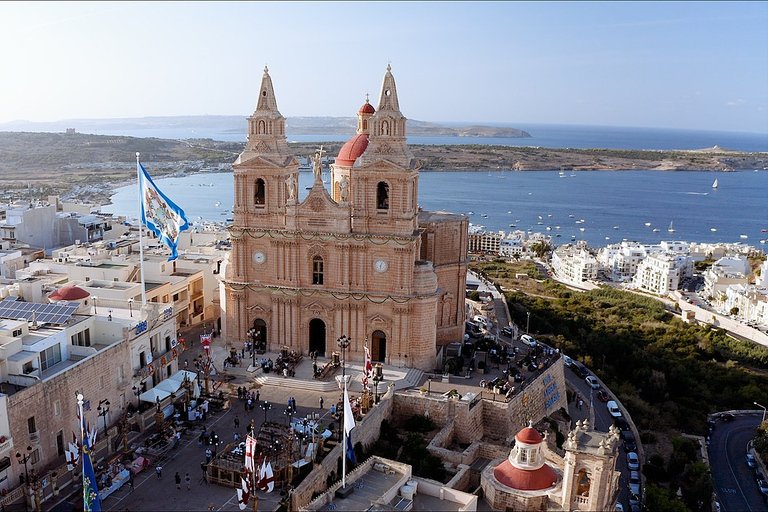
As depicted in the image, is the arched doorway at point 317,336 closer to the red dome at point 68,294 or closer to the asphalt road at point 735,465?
the red dome at point 68,294

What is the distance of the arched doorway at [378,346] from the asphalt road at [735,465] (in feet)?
64.4

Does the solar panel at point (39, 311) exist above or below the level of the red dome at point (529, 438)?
above

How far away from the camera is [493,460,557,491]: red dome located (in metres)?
24.3

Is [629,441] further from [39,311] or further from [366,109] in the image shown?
[39,311]

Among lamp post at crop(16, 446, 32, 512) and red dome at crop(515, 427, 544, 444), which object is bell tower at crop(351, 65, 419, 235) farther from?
lamp post at crop(16, 446, 32, 512)

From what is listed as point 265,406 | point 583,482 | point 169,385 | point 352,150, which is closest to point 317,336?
point 265,406

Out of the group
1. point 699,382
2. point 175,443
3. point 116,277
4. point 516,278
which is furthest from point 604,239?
point 175,443

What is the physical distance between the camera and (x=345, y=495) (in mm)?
23172

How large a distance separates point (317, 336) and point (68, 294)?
13.3 m

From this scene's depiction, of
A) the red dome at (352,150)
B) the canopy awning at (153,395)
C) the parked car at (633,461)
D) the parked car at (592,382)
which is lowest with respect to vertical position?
the parked car at (633,461)

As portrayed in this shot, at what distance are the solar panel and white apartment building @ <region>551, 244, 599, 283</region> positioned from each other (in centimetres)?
7468

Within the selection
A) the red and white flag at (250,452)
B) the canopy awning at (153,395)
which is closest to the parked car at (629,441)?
the red and white flag at (250,452)

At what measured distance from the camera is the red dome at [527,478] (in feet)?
79.9

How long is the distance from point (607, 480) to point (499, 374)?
14.1 metres
